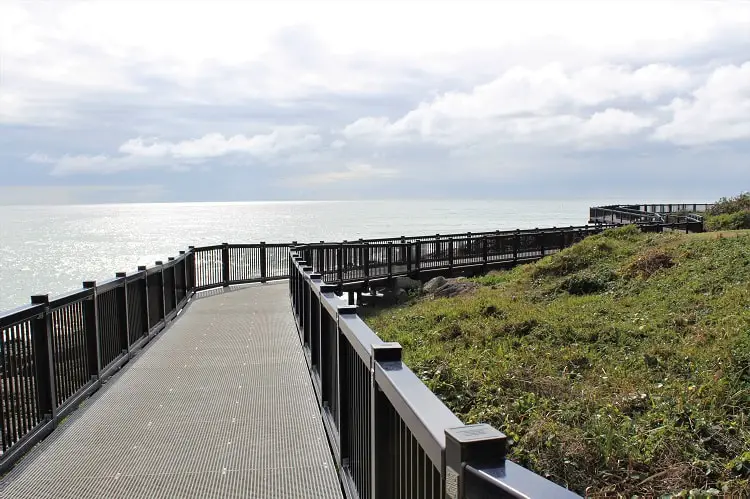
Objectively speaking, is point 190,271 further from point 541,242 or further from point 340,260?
point 541,242

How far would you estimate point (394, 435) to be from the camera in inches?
122

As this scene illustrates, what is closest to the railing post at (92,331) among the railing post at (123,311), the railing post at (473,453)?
the railing post at (123,311)

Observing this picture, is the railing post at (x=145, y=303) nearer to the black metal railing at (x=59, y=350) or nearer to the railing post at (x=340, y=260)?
the black metal railing at (x=59, y=350)

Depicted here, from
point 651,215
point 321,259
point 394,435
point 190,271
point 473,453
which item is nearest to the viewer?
point 473,453

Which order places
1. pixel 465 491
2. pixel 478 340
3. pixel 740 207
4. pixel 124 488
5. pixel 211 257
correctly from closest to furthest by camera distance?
pixel 465 491, pixel 124 488, pixel 478 340, pixel 211 257, pixel 740 207

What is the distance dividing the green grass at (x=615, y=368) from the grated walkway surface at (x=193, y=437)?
1834mm

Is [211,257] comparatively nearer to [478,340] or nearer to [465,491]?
[478,340]

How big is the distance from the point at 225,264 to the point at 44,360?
13.9 metres

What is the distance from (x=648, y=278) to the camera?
14.3 metres

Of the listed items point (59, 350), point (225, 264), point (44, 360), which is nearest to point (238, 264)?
→ point (225, 264)

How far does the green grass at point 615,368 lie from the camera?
5.27 m

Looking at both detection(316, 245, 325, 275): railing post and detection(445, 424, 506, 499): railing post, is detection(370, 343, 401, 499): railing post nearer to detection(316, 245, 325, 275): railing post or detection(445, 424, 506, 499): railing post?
detection(445, 424, 506, 499): railing post

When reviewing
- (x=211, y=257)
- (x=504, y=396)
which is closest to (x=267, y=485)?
(x=504, y=396)

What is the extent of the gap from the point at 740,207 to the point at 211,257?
29.1 metres
